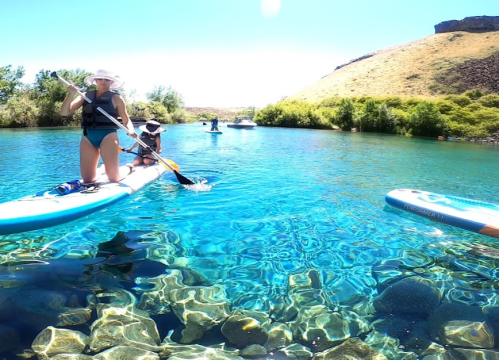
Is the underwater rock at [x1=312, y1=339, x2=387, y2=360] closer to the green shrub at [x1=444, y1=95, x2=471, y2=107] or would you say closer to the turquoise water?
the turquoise water

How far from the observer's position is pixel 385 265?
4836 millimetres

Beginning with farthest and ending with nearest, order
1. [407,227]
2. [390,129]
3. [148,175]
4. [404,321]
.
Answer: [390,129], [148,175], [407,227], [404,321]

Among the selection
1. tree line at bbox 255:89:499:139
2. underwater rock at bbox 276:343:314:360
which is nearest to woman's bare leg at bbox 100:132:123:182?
underwater rock at bbox 276:343:314:360

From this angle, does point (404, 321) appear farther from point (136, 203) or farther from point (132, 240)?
point (136, 203)

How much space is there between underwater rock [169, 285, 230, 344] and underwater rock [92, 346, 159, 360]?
0.34m

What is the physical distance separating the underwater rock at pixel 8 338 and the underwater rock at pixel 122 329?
2.12ft

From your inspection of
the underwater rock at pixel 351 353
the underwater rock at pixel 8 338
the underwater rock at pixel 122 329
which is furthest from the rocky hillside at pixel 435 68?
the underwater rock at pixel 8 338

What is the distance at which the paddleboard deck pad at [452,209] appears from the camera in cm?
570

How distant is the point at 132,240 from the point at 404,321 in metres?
4.20

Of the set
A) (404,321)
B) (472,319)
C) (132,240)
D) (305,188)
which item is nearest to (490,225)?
(472,319)

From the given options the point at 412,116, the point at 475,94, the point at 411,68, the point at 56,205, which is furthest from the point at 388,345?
the point at 411,68

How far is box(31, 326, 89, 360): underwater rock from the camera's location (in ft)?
9.44

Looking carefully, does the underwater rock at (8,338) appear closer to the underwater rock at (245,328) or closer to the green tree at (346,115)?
the underwater rock at (245,328)

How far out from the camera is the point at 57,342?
118 inches
